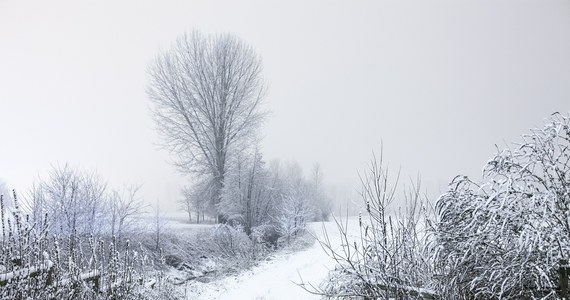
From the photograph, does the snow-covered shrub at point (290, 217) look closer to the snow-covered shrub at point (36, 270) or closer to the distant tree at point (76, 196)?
the distant tree at point (76, 196)

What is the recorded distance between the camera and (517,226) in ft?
13.8

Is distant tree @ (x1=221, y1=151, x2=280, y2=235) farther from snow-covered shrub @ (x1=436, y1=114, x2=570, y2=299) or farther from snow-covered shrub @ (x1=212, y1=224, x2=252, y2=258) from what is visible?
snow-covered shrub @ (x1=436, y1=114, x2=570, y2=299)

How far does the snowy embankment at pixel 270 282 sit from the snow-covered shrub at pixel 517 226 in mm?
4038

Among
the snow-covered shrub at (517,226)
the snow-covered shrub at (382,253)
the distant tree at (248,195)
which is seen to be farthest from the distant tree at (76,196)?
the snow-covered shrub at (517,226)

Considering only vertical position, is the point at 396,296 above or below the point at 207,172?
below

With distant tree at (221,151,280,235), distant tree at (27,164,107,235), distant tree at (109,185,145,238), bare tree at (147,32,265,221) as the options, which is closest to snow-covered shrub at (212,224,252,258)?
distant tree at (221,151,280,235)

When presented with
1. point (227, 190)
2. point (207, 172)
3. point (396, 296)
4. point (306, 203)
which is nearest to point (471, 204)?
point (396, 296)

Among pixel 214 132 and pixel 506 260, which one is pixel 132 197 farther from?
pixel 506 260

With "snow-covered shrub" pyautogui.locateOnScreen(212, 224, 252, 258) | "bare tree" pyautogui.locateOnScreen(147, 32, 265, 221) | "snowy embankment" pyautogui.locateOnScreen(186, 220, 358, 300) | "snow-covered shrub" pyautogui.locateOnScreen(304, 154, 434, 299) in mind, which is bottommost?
"snowy embankment" pyautogui.locateOnScreen(186, 220, 358, 300)

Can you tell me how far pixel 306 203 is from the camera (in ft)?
80.1

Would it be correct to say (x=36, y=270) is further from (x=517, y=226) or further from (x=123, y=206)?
(x=123, y=206)

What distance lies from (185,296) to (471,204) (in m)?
7.64

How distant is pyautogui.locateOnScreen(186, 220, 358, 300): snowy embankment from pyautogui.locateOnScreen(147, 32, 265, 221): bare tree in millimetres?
6868

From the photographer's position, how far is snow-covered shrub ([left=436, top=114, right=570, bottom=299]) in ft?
12.6
